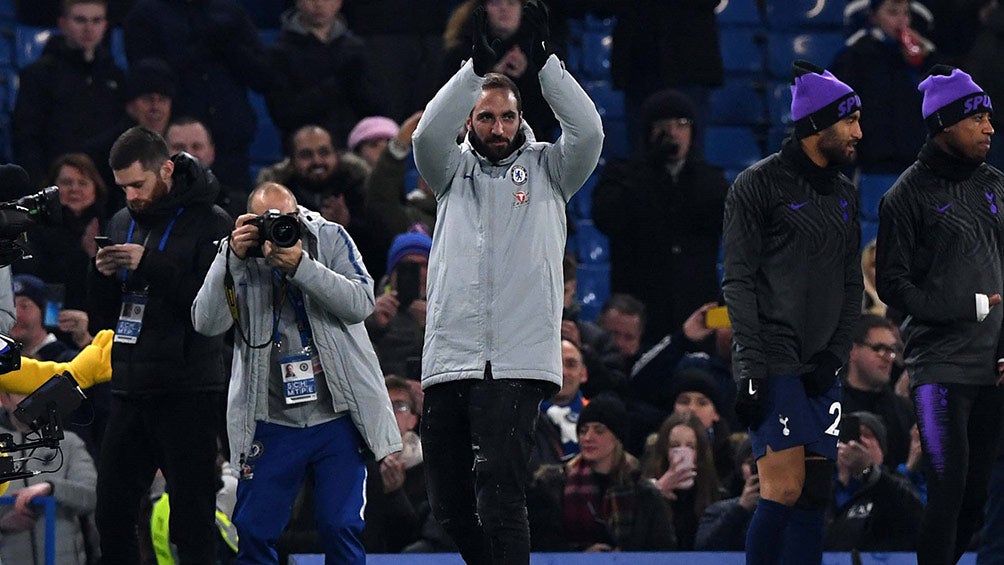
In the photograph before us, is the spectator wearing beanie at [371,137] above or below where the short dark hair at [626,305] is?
above

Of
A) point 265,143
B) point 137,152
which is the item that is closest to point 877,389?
point 137,152

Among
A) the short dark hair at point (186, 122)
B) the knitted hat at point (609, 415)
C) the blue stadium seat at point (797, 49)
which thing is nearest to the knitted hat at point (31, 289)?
the short dark hair at point (186, 122)

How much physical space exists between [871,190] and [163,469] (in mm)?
6429

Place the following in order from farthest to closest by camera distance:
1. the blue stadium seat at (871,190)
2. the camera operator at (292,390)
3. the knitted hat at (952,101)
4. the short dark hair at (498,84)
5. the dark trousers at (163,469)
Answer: the blue stadium seat at (871,190)
the dark trousers at (163,469)
the knitted hat at (952,101)
the camera operator at (292,390)
the short dark hair at (498,84)

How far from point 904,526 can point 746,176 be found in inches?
107

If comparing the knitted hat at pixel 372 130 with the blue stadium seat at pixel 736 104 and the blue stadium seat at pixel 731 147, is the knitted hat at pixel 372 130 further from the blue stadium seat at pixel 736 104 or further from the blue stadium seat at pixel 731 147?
the blue stadium seat at pixel 736 104

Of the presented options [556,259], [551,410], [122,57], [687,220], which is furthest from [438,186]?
[122,57]

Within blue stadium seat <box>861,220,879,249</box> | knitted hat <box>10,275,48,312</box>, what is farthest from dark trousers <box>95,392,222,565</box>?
blue stadium seat <box>861,220,879,249</box>

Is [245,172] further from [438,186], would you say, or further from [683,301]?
[438,186]

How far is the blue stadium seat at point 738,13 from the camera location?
1436 centimetres

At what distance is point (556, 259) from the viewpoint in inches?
293

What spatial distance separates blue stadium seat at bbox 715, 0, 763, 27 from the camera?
47.1 feet

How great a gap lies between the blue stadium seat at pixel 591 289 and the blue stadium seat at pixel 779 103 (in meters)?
2.04

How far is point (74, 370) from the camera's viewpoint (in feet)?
27.7
